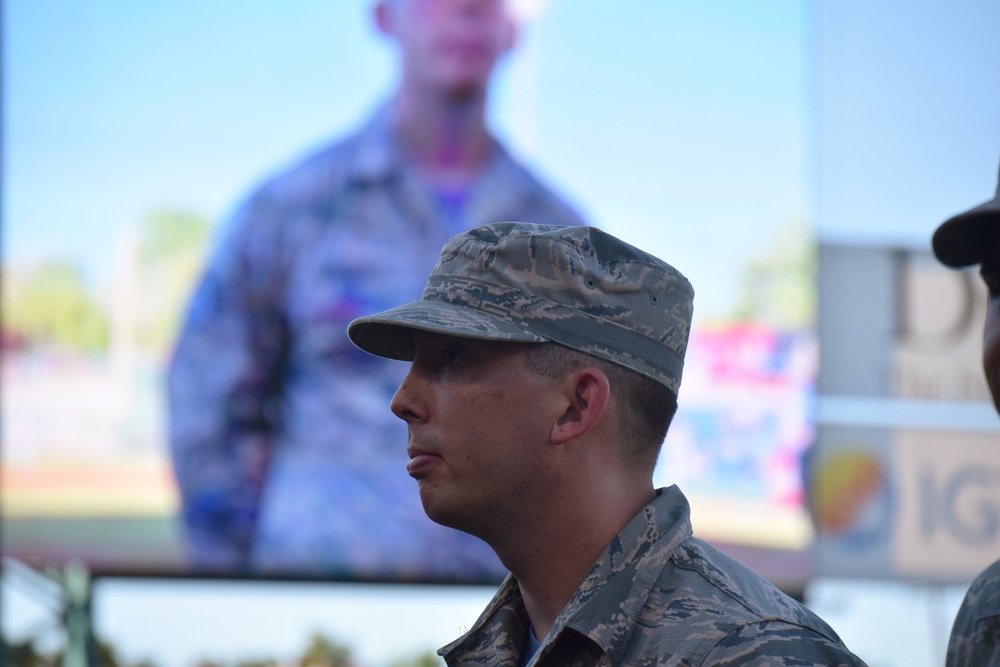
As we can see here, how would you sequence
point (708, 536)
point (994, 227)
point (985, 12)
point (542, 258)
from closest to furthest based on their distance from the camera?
point (542, 258) < point (994, 227) < point (708, 536) < point (985, 12)

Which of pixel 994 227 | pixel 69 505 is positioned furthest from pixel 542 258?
pixel 69 505

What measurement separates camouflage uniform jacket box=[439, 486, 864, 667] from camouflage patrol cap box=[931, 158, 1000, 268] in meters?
0.65

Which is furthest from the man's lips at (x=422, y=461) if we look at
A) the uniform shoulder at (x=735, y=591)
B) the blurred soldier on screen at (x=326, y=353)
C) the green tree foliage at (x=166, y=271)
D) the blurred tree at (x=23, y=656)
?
the blurred tree at (x=23, y=656)

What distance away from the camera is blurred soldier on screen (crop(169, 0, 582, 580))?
5.89 metres

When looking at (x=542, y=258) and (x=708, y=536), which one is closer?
(x=542, y=258)

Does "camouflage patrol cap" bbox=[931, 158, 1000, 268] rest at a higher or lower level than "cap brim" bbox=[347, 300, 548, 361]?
higher

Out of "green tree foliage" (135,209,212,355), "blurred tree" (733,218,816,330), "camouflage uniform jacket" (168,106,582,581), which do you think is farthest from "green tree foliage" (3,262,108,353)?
"blurred tree" (733,218,816,330)

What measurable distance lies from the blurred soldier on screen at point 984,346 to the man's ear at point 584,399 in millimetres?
651

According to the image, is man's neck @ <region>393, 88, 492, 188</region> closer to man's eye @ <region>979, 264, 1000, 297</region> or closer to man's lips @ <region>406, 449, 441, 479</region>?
man's eye @ <region>979, 264, 1000, 297</region>

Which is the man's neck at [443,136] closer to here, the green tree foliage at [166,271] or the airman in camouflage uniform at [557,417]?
the green tree foliage at [166,271]

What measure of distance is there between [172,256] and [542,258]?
5.06 m

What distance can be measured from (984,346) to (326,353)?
443 cm

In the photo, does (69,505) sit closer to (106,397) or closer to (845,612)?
(106,397)

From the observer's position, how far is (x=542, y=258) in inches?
60.2
